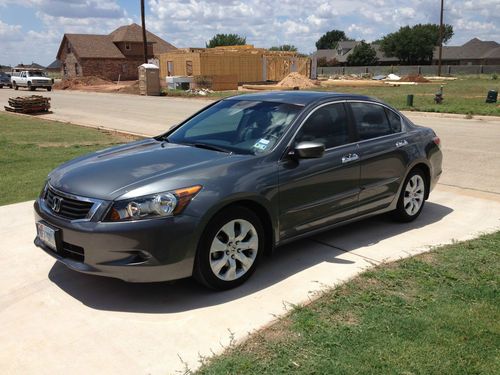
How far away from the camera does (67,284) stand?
439 cm

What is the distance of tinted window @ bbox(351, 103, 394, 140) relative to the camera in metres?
5.49

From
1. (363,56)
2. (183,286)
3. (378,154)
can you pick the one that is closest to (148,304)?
(183,286)

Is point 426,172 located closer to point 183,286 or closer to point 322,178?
point 322,178

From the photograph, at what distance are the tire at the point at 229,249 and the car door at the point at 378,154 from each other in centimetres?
155

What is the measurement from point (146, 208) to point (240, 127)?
5.34ft

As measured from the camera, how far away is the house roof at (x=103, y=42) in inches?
2721

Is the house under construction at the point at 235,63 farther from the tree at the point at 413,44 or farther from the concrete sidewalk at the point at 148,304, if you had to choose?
the tree at the point at 413,44

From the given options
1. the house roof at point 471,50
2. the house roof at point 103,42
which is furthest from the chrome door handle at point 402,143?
the house roof at point 471,50

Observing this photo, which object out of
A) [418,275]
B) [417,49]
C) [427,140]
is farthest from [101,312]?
[417,49]

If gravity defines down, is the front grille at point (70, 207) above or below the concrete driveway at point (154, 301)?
above

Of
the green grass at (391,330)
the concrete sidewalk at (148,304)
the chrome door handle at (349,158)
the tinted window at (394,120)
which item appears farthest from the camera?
the tinted window at (394,120)

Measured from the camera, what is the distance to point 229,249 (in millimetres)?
4160

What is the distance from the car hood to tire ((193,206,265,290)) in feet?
1.40

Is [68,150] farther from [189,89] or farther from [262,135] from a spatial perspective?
[189,89]
